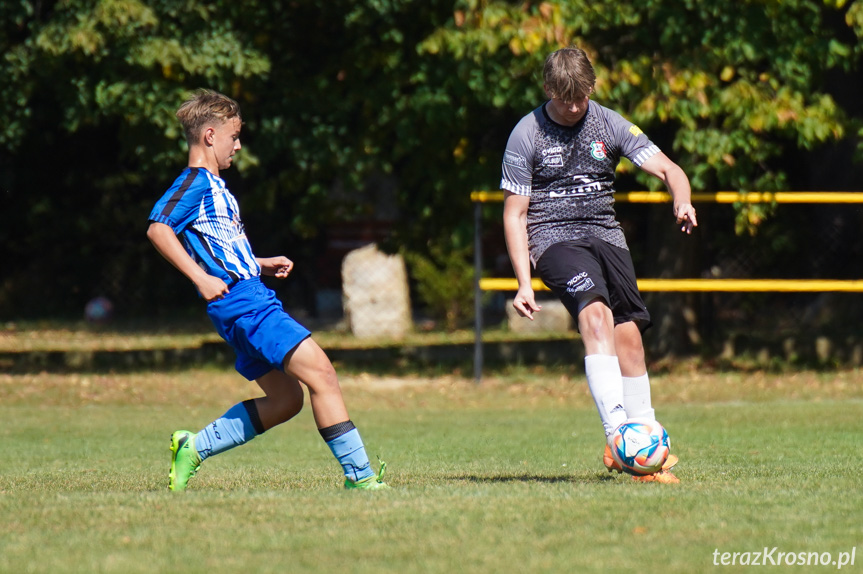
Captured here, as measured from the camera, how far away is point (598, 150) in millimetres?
5719

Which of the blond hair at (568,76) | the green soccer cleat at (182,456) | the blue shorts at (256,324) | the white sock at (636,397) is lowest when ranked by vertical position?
the green soccer cleat at (182,456)

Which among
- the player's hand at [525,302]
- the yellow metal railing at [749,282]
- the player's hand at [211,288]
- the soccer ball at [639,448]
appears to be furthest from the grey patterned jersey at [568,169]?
the yellow metal railing at [749,282]

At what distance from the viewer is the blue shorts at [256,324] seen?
5.05 meters

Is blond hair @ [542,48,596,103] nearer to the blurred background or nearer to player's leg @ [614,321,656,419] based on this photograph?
player's leg @ [614,321,656,419]

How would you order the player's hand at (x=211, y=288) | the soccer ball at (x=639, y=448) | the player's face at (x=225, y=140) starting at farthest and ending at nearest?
the player's face at (x=225, y=140) → the soccer ball at (x=639, y=448) → the player's hand at (x=211, y=288)

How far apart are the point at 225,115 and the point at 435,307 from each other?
49.2ft

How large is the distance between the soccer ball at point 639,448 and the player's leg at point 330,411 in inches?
42.3

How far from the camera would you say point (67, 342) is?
19.1 m

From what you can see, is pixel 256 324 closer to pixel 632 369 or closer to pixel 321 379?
pixel 321 379

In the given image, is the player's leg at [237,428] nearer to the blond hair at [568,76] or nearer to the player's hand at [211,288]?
the player's hand at [211,288]

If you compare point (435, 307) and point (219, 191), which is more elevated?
point (219, 191)

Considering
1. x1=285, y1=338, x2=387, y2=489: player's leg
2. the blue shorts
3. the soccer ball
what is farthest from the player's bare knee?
the soccer ball

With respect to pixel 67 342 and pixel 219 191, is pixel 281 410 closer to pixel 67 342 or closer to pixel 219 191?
pixel 219 191

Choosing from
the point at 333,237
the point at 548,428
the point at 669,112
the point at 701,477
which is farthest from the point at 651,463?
the point at 333,237
